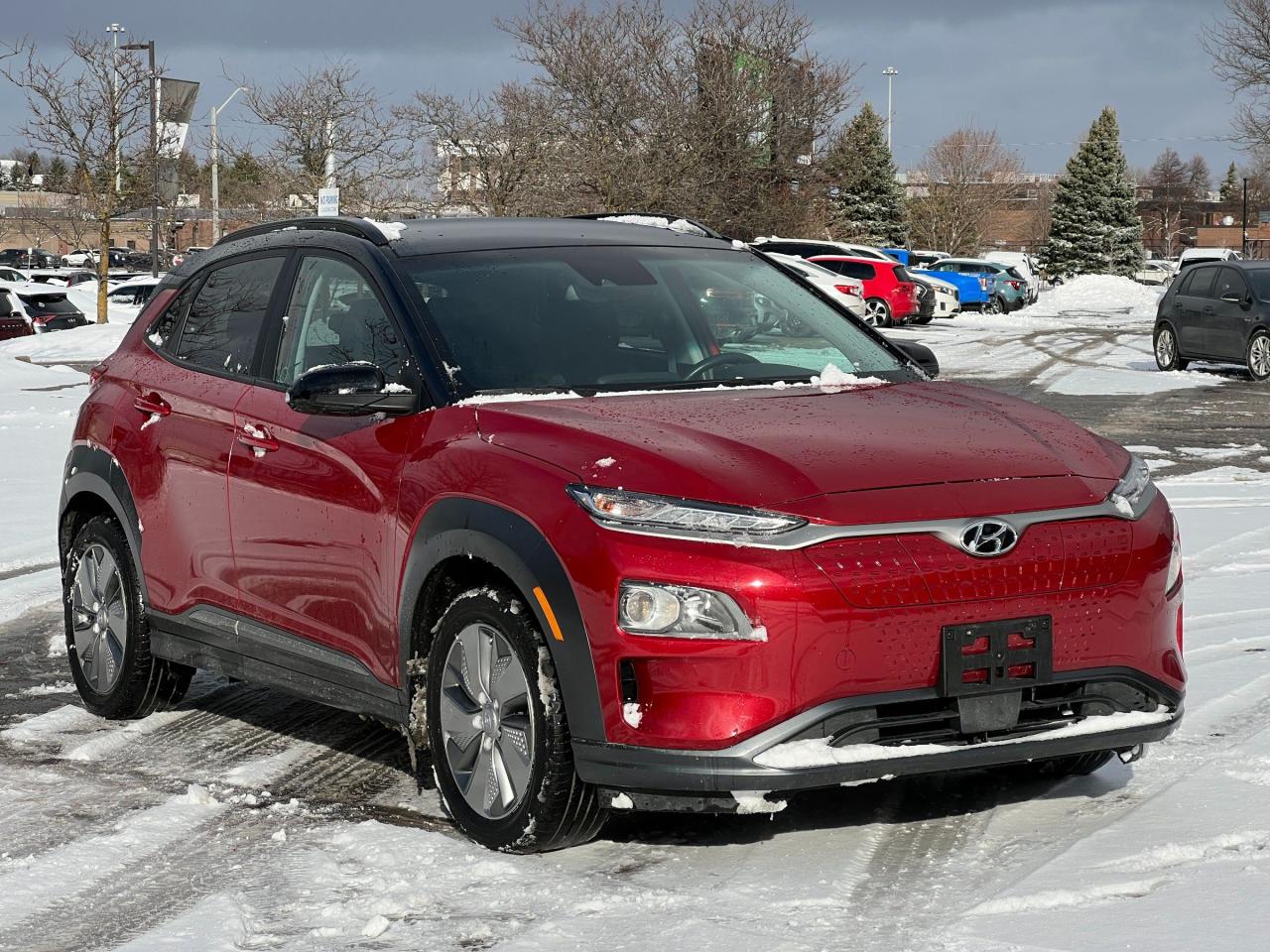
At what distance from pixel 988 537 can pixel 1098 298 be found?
54.9m

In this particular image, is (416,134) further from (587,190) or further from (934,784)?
(934,784)

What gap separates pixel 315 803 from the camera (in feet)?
16.9

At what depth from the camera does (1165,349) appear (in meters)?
24.6

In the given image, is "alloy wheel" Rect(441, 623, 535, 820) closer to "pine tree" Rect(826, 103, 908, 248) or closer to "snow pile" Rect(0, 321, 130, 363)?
"snow pile" Rect(0, 321, 130, 363)

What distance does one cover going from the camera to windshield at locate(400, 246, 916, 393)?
16.8 feet

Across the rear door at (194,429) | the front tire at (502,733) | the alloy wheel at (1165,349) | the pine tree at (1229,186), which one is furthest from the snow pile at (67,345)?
the pine tree at (1229,186)

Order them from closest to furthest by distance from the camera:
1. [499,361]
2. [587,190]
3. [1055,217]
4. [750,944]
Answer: [750,944] → [499,361] → [587,190] → [1055,217]

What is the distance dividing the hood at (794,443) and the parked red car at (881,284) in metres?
32.5

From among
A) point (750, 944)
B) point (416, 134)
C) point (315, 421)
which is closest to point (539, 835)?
point (750, 944)

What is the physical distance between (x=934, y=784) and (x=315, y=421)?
204cm

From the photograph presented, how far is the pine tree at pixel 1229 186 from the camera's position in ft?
535

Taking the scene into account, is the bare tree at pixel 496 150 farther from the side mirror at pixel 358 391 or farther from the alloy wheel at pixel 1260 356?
the side mirror at pixel 358 391

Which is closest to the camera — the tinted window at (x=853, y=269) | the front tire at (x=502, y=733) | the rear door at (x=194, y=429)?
the front tire at (x=502, y=733)

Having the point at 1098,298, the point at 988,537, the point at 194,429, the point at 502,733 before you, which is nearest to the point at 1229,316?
the point at 194,429
